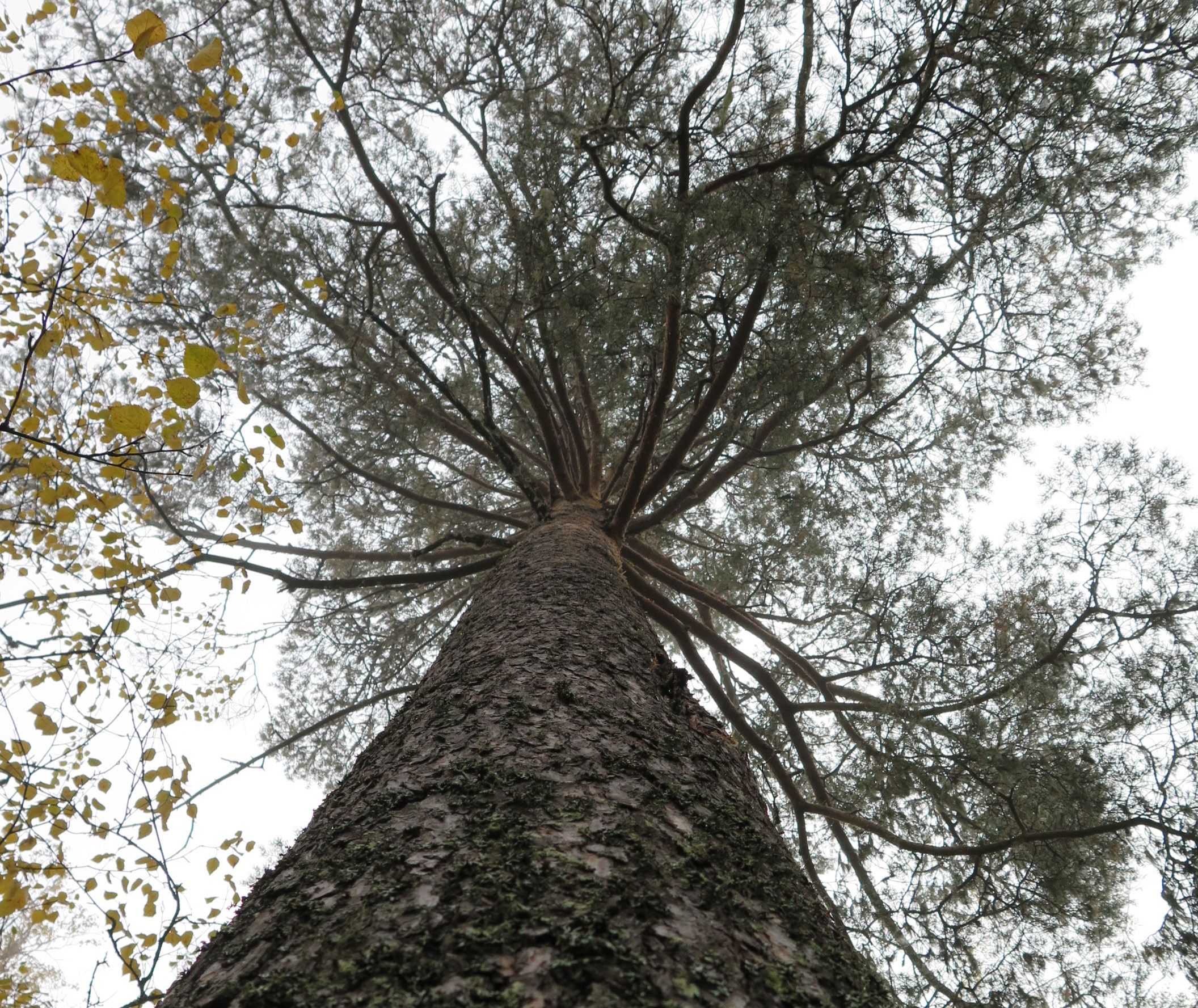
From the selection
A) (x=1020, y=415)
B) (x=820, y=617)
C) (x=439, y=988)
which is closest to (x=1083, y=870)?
(x=820, y=617)

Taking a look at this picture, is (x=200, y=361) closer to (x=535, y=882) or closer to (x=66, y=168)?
(x=66, y=168)

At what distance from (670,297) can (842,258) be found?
2.36 ft

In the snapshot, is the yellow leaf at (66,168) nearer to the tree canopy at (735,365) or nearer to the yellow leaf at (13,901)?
the tree canopy at (735,365)

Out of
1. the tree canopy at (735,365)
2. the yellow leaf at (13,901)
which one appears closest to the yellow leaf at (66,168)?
the tree canopy at (735,365)

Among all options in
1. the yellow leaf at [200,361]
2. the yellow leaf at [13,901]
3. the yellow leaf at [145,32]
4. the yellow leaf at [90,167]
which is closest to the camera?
the yellow leaf at [145,32]

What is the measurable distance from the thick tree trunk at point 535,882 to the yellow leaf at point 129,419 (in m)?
0.89

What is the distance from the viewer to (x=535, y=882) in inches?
37.3

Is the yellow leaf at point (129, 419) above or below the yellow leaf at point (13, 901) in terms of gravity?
above

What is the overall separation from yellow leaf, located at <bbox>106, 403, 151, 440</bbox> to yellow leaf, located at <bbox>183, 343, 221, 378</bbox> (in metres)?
0.14

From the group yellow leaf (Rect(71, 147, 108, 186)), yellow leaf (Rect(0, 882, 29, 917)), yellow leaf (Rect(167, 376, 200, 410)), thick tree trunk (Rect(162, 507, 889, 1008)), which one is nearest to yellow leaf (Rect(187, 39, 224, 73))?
yellow leaf (Rect(71, 147, 108, 186))

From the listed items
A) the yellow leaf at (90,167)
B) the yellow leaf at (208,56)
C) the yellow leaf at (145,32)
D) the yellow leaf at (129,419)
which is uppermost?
the yellow leaf at (90,167)

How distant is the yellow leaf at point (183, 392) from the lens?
1566 mm

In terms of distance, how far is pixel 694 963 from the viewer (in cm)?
83

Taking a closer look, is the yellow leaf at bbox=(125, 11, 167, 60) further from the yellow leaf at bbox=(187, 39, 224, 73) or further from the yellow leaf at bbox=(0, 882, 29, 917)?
the yellow leaf at bbox=(0, 882, 29, 917)
